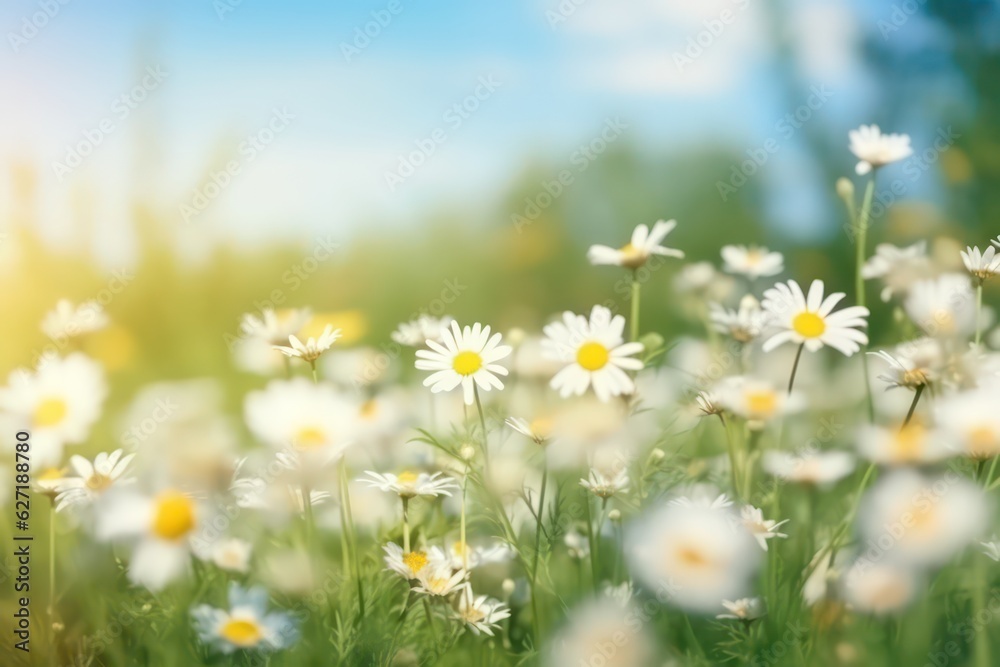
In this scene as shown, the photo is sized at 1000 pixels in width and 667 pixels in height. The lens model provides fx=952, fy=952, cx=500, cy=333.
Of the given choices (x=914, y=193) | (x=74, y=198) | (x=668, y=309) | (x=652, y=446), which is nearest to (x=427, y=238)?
(x=668, y=309)

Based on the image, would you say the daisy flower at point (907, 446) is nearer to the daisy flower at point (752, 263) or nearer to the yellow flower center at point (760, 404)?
the yellow flower center at point (760, 404)

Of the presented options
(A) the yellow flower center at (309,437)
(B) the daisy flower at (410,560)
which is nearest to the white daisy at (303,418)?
(A) the yellow flower center at (309,437)

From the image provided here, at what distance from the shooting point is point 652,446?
85 centimetres

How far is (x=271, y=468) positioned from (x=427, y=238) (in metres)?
0.61

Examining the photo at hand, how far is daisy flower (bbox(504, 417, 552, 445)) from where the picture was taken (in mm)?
704

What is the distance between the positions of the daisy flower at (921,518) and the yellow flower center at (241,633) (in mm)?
478

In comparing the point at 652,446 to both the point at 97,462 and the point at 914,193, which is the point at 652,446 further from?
the point at 914,193

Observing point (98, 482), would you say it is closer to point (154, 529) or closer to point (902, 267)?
point (154, 529)

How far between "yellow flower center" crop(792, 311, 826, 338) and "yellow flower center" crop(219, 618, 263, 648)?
0.47 m

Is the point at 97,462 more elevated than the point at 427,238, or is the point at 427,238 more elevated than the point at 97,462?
the point at 427,238

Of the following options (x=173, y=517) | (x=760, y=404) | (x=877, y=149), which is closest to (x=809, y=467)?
(x=760, y=404)

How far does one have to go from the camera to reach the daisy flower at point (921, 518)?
750 mm

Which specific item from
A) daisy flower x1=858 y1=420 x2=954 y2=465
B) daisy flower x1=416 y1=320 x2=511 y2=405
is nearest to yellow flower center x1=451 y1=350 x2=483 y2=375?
daisy flower x1=416 y1=320 x2=511 y2=405

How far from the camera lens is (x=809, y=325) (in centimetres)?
73
